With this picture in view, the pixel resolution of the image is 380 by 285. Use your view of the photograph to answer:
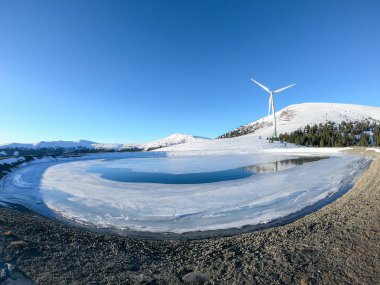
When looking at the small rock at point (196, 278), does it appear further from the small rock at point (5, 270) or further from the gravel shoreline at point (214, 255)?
the small rock at point (5, 270)

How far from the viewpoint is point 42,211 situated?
15.1m

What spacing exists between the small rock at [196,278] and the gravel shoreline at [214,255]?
3 cm

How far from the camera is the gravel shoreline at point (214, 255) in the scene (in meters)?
6.48

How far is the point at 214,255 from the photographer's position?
26.1 ft

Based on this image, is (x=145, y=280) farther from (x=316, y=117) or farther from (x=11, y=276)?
(x=316, y=117)

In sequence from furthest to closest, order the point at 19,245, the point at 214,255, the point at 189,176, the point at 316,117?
the point at 316,117 → the point at 189,176 → the point at 19,245 → the point at 214,255

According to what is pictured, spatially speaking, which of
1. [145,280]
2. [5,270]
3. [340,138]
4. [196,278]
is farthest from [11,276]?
[340,138]

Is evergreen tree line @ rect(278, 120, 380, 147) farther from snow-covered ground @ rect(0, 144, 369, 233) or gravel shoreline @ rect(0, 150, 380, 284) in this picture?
Result: gravel shoreline @ rect(0, 150, 380, 284)

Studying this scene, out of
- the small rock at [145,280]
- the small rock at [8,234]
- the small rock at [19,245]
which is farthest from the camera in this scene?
the small rock at [8,234]

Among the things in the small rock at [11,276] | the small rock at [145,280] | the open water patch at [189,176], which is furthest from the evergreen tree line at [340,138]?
the small rock at [11,276]

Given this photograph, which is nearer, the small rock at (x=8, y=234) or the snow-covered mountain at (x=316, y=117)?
the small rock at (x=8, y=234)

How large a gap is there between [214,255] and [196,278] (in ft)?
4.91

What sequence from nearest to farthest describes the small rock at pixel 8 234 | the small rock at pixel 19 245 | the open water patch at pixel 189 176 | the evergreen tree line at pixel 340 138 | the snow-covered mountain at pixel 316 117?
the small rock at pixel 19 245 < the small rock at pixel 8 234 < the open water patch at pixel 189 176 < the evergreen tree line at pixel 340 138 < the snow-covered mountain at pixel 316 117

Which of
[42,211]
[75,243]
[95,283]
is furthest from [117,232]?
[42,211]
